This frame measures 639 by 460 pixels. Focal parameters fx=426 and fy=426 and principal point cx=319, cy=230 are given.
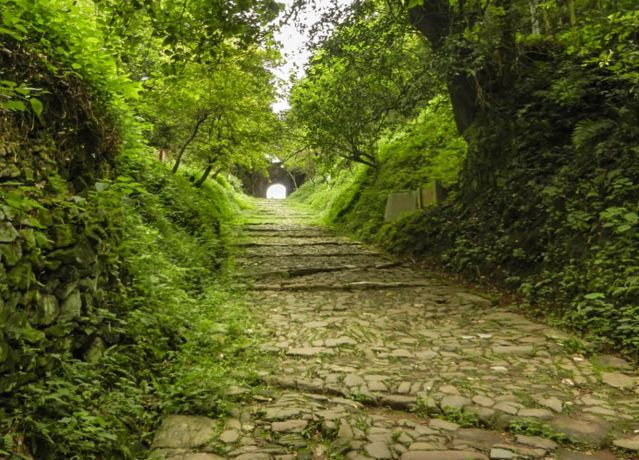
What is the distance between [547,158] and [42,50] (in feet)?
24.2

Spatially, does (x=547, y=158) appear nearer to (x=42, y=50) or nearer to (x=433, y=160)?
(x=433, y=160)

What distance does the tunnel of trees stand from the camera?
10.3ft

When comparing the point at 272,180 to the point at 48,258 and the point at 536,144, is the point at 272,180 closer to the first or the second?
the point at 536,144

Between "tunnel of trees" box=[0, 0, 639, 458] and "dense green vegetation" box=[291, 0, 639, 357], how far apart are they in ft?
0.12

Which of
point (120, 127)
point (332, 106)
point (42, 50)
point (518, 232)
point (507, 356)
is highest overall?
point (332, 106)

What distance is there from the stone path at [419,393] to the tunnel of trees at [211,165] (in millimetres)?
490

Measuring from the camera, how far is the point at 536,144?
7641 millimetres

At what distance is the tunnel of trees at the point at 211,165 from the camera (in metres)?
3.14

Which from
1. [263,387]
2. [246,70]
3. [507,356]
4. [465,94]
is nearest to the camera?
[263,387]

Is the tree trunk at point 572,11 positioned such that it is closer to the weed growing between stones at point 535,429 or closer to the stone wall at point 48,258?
the weed growing between stones at point 535,429

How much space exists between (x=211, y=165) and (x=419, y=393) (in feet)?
32.7

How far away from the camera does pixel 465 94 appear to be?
9156mm

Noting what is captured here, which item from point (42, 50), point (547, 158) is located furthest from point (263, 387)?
point (547, 158)

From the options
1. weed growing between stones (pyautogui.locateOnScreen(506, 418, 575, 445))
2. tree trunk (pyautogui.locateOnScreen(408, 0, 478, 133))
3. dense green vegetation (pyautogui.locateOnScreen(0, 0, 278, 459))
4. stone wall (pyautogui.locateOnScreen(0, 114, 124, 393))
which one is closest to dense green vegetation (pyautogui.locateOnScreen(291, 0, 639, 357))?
tree trunk (pyautogui.locateOnScreen(408, 0, 478, 133))
